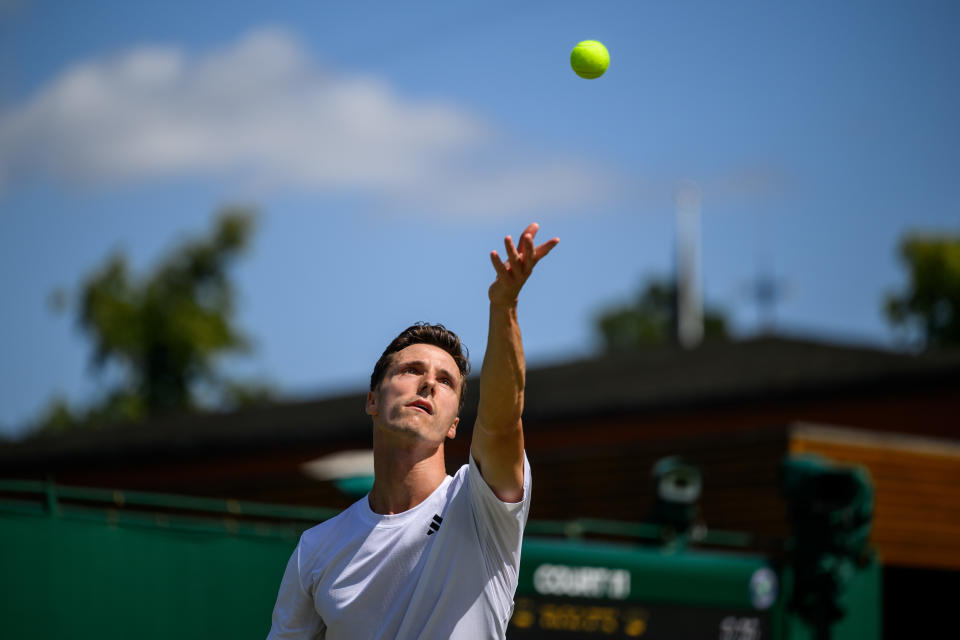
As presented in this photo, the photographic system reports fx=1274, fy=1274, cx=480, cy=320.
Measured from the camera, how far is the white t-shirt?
145 inches

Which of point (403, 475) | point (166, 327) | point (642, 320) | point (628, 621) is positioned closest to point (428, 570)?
point (403, 475)

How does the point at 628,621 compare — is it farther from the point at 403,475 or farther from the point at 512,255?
the point at 512,255

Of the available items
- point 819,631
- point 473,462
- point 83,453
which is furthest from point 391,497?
point 83,453

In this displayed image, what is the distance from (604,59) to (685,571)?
511 cm

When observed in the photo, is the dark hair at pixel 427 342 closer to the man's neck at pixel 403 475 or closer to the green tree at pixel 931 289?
the man's neck at pixel 403 475

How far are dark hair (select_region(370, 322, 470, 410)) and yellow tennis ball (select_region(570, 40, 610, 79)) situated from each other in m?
1.55

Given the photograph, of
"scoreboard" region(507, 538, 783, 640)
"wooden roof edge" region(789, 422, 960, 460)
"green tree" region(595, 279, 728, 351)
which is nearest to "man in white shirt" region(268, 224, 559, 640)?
"scoreboard" region(507, 538, 783, 640)

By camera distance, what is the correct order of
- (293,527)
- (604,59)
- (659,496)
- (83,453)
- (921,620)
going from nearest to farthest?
(604,59) < (293,527) < (659,496) < (921,620) < (83,453)

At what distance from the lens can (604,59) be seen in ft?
16.8

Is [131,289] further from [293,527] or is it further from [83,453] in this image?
[293,527]

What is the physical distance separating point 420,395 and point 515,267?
0.53 meters

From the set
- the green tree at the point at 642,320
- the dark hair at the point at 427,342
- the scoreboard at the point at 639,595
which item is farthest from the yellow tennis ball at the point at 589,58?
the green tree at the point at 642,320

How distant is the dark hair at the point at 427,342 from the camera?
13.2ft

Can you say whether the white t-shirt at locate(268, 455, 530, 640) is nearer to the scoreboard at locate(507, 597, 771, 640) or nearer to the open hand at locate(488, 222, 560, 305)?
the open hand at locate(488, 222, 560, 305)
